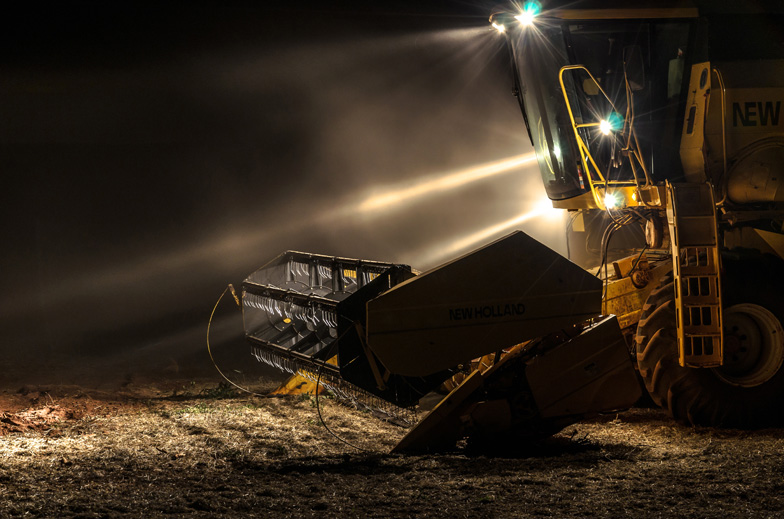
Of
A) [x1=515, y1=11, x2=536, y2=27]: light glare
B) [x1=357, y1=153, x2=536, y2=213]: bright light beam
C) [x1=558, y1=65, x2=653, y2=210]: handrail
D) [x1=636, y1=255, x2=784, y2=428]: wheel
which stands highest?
[x1=357, y1=153, x2=536, y2=213]: bright light beam

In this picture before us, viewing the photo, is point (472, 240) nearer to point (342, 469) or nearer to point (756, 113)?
point (756, 113)

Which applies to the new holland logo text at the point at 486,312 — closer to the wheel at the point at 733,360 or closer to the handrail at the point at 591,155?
the wheel at the point at 733,360

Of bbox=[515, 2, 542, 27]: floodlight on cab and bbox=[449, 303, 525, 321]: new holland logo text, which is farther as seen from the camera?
bbox=[515, 2, 542, 27]: floodlight on cab

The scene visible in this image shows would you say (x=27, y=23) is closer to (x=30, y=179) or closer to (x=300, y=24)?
(x=30, y=179)

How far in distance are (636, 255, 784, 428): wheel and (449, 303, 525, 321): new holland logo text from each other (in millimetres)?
1316

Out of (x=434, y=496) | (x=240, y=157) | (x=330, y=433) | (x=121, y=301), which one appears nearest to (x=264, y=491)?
(x=434, y=496)

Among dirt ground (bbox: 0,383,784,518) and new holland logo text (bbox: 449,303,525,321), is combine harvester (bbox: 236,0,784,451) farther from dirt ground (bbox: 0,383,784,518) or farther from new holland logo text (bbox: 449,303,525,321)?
dirt ground (bbox: 0,383,784,518)

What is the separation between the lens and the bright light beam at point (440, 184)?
46.8 feet

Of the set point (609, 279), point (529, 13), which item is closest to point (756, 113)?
point (609, 279)

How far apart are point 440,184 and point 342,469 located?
413 inches

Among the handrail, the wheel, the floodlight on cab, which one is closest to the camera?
the wheel

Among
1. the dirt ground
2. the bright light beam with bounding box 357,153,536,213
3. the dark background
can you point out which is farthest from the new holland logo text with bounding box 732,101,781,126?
the bright light beam with bounding box 357,153,536,213

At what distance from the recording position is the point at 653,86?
637 cm

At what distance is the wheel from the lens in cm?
559
